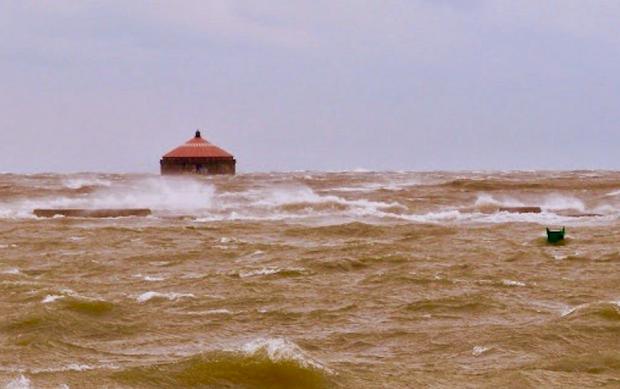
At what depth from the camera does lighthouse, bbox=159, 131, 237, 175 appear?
72.4 m

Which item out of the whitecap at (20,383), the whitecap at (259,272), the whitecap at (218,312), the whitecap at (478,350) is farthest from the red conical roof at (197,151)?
the whitecap at (20,383)

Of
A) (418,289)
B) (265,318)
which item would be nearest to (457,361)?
(265,318)

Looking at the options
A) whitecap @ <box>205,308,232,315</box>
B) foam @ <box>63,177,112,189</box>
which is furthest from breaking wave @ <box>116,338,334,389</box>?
foam @ <box>63,177,112,189</box>

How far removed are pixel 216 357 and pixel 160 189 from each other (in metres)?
41.2

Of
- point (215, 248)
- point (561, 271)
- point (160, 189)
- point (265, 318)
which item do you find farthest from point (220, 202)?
point (265, 318)

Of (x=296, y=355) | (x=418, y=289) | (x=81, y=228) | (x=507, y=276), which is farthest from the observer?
(x=81, y=228)

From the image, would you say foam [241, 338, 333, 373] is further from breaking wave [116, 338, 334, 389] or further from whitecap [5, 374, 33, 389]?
whitecap [5, 374, 33, 389]

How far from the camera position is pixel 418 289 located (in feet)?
42.3

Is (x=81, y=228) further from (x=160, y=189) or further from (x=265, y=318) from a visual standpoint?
(x=160, y=189)

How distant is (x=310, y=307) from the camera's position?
37.9 ft

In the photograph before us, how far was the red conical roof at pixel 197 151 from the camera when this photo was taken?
7300 centimetres

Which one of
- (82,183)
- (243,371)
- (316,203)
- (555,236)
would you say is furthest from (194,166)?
(243,371)

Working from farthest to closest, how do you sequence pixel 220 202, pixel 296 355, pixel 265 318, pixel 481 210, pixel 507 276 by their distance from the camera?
1. pixel 220 202
2. pixel 481 210
3. pixel 507 276
4. pixel 265 318
5. pixel 296 355

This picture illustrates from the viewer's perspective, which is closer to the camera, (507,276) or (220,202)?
(507,276)
